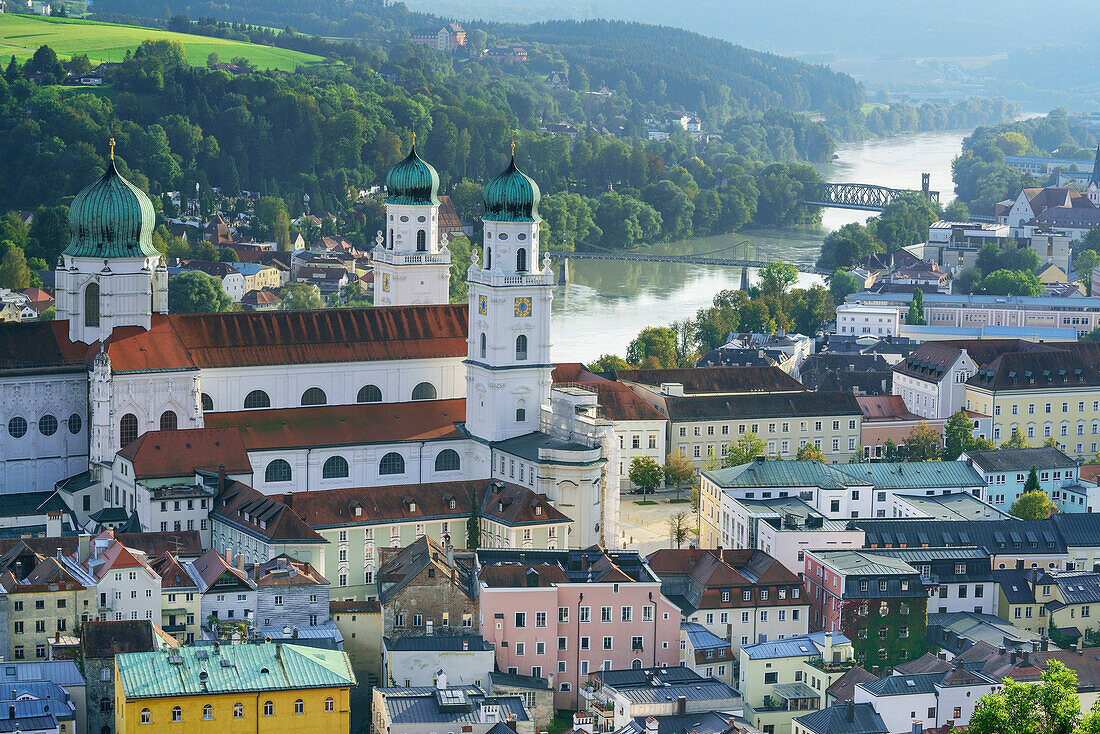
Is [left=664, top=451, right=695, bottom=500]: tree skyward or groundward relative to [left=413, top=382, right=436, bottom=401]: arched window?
groundward

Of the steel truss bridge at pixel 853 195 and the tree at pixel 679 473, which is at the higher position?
the steel truss bridge at pixel 853 195

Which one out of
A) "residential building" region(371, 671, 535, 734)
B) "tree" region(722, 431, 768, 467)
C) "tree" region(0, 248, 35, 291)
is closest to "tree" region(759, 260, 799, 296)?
"tree" region(722, 431, 768, 467)

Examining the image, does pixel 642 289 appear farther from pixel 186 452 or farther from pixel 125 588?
pixel 125 588

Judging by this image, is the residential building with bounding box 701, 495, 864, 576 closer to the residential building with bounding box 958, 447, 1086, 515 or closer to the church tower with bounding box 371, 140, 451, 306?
the residential building with bounding box 958, 447, 1086, 515

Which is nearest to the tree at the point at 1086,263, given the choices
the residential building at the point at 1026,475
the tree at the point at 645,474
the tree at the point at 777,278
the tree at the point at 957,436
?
the tree at the point at 777,278

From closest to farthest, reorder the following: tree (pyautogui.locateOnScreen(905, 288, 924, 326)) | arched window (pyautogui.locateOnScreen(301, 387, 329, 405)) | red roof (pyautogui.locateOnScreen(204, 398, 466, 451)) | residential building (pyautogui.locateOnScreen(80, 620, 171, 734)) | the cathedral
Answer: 1. residential building (pyautogui.locateOnScreen(80, 620, 171, 734))
2. the cathedral
3. red roof (pyautogui.locateOnScreen(204, 398, 466, 451))
4. arched window (pyautogui.locateOnScreen(301, 387, 329, 405))
5. tree (pyautogui.locateOnScreen(905, 288, 924, 326))

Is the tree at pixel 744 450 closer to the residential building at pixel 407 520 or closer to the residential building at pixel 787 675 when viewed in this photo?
the residential building at pixel 407 520

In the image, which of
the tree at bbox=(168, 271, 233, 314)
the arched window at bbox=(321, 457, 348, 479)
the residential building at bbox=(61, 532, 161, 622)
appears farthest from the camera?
the tree at bbox=(168, 271, 233, 314)

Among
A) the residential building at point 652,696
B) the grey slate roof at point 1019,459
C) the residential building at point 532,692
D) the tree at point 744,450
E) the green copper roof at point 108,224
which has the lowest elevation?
the residential building at point 532,692
